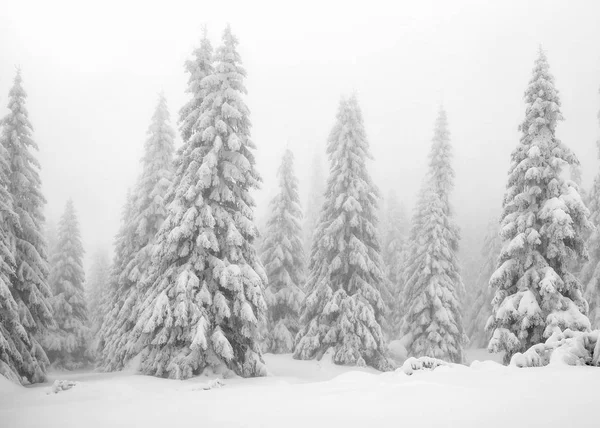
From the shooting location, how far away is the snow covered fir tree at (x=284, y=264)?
26969 mm

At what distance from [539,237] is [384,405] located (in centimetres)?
1300

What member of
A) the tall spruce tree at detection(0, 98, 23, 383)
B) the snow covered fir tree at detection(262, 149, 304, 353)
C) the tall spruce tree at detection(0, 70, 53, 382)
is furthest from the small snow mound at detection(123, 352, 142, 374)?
the snow covered fir tree at detection(262, 149, 304, 353)

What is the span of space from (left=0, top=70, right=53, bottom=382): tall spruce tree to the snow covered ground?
36.7 ft

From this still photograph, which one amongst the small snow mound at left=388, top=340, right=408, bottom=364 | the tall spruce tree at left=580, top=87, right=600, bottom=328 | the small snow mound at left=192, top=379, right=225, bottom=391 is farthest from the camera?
the small snow mound at left=388, top=340, right=408, bottom=364

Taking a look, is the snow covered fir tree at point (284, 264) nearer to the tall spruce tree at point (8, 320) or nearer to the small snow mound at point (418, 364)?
the tall spruce tree at point (8, 320)

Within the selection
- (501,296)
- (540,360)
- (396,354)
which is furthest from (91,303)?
(540,360)

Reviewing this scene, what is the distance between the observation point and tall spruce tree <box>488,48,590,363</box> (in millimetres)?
15398

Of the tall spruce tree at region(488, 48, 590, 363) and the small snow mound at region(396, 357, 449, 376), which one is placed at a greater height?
the tall spruce tree at region(488, 48, 590, 363)

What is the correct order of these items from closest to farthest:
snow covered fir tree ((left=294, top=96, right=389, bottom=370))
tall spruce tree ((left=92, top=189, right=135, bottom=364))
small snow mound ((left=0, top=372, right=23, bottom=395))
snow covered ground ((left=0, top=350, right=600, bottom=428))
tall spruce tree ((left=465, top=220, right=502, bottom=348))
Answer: snow covered ground ((left=0, top=350, right=600, bottom=428))
small snow mound ((left=0, top=372, right=23, bottom=395))
snow covered fir tree ((left=294, top=96, right=389, bottom=370))
tall spruce tree ((left=92, top=189, right=135, bottom=364))
tall spruce tree ((left=465, top=220, right=502, bottom=348))

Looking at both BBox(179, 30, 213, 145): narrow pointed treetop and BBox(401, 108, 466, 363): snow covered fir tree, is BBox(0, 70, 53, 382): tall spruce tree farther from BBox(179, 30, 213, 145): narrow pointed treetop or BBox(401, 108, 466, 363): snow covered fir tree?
BBox(401, 108, 466, 363): snow covered fir tree

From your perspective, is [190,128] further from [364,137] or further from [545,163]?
[545,163]

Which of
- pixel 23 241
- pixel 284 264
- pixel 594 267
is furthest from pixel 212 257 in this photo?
pixel 594 267

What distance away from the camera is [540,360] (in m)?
8.44

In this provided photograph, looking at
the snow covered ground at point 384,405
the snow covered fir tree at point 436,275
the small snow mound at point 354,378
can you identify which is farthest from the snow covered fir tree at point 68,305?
the small snow mound at point 354,378
